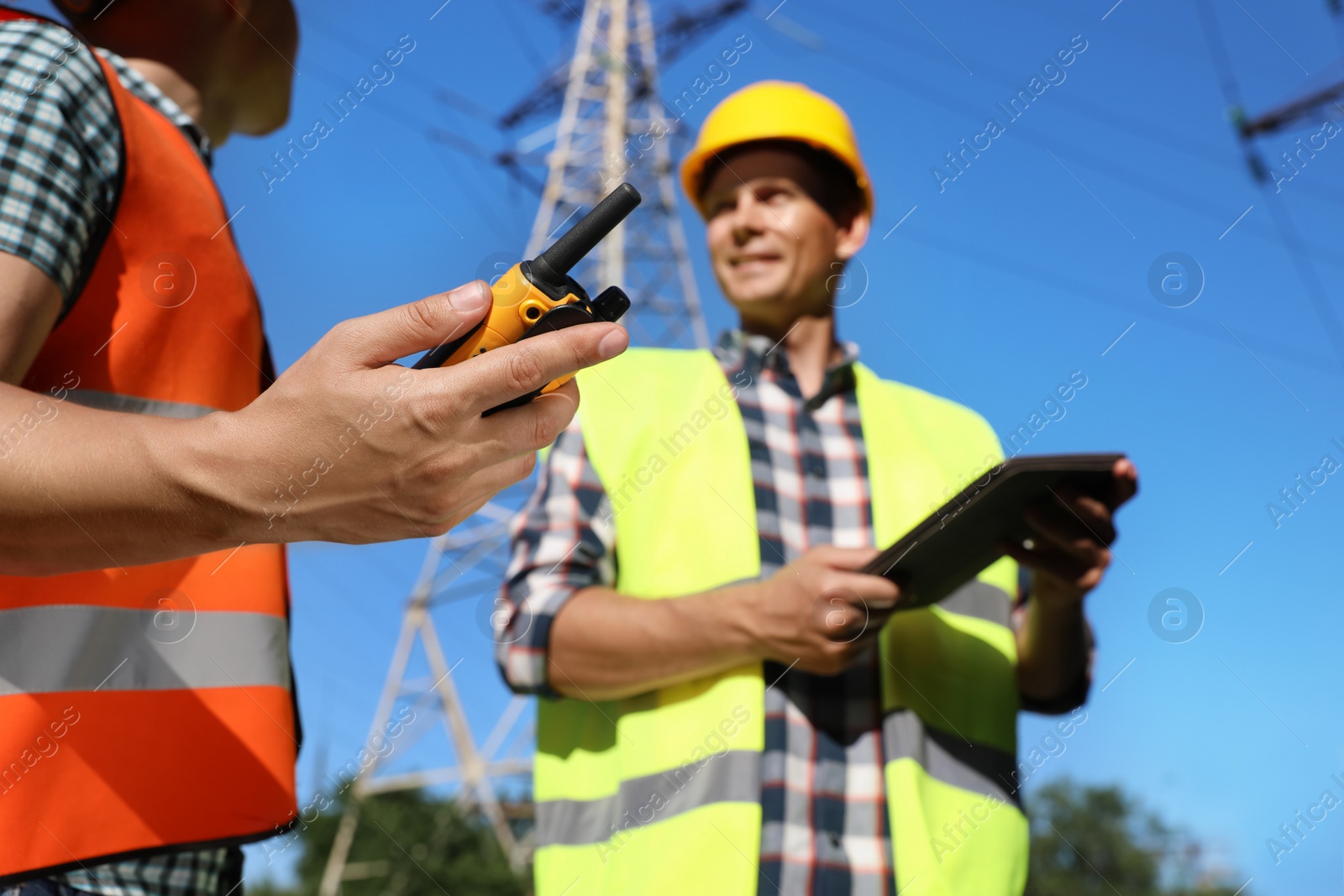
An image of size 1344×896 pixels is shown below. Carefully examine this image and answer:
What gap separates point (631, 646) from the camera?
192cm

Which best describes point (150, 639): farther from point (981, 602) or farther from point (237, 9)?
point (981, 602)

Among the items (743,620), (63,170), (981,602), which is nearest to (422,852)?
(981,602)

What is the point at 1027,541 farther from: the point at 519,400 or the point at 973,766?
the point at 519,400

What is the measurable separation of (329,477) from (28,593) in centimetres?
52

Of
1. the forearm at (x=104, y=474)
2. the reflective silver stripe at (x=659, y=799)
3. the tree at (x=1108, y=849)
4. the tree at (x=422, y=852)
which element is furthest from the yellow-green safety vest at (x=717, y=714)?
the tree at (x=1108, y=849)

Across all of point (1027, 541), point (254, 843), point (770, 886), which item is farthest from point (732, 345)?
point (254, 843)

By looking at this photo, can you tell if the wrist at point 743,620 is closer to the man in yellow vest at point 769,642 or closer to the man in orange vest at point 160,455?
the man in yellow vest at point 769,642

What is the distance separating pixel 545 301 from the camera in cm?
105

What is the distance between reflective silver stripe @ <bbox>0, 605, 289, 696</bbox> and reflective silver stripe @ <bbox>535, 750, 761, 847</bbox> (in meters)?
0.71

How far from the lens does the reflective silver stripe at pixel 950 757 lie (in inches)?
77.3

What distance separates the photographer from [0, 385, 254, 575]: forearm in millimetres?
977

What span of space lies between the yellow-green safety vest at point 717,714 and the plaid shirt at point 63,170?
76 cm

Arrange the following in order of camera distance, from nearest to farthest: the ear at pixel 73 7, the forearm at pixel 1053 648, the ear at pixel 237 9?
the ear at pixel 73 7
the ear at pixel 237 9
the forearm at pixel 1053 648

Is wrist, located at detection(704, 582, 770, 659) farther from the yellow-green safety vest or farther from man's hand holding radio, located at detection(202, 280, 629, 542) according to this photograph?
man's hand holding radio, located at detection(202, 280, 629, 542)
